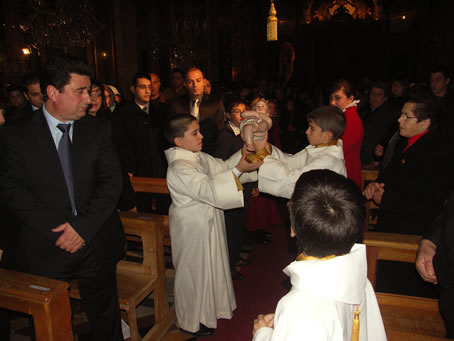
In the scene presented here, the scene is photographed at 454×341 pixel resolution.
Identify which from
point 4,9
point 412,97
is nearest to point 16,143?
point 412,97

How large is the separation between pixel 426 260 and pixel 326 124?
1.06m

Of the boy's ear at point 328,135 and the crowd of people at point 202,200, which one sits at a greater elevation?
→ the boy's ear at point 328,135

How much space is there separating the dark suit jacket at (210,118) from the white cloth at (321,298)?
2672mm

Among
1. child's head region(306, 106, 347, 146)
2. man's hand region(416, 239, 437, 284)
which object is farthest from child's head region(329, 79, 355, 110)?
man's hand region(416, 239, 437, 284)

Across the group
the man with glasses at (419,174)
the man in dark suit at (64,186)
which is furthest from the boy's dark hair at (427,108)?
the man in dark suit at (64,186)

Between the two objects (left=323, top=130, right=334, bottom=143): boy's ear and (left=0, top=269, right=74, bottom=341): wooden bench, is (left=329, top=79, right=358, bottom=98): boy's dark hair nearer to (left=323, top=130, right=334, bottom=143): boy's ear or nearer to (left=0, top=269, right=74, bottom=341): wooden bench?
(left=323, top=130, right=334, bottom=143): boy's ear

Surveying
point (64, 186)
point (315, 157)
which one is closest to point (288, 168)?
point (315, 157)

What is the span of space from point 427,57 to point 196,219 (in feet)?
51.7

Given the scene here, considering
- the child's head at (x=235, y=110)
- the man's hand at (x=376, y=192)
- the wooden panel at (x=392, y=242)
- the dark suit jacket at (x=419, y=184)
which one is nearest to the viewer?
the wooden panel at (x=392, y=242)

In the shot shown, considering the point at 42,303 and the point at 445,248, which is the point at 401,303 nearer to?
the point at 445,248

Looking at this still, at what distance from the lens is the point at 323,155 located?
2461 mm

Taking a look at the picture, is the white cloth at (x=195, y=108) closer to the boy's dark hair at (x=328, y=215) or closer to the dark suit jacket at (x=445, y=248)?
the dark suit jacket at (x=445, y=248)

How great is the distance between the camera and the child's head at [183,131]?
8.22ft

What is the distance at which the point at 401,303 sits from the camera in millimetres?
2213
